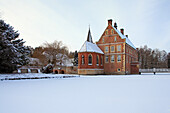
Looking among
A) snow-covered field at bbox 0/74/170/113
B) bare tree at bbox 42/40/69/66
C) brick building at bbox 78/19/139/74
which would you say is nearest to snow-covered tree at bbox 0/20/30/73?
snow-covered field at bbox 0/74/170/113

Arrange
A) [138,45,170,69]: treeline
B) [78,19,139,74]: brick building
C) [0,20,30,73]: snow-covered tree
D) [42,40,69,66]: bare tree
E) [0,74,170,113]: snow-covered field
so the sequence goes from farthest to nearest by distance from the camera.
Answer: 1. [138,45,170,69]: treeline
2. [42,40,69,66]: bare tree
3. [78,19,139,74]: brick building
4. [0,20,30,73]: snow-covered tree
5. [0,74,170,113]: snow-covered field

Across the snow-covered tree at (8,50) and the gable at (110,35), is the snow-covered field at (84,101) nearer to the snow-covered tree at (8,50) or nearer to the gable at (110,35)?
the snow-covered tree at (8,50)

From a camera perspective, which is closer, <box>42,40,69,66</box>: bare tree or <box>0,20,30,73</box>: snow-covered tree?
<box>0,20,30,73</box>: snow-covered tree

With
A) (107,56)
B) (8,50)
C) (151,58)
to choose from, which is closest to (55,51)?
(107,56)

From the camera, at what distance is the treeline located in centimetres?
6109

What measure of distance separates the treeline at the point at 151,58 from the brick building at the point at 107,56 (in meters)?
28.3

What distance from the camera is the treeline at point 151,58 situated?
61094 millimetres

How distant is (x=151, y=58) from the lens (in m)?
63.7

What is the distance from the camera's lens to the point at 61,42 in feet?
143

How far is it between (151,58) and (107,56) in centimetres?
3771

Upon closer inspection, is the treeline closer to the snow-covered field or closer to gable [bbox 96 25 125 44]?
gable [bbox 96 25 125 44]

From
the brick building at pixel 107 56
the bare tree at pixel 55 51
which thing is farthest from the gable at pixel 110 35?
the bare tree at pixel 55 51

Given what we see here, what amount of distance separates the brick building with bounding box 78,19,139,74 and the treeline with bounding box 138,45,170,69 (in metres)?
28.3

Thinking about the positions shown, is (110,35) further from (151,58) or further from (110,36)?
(151,58)
